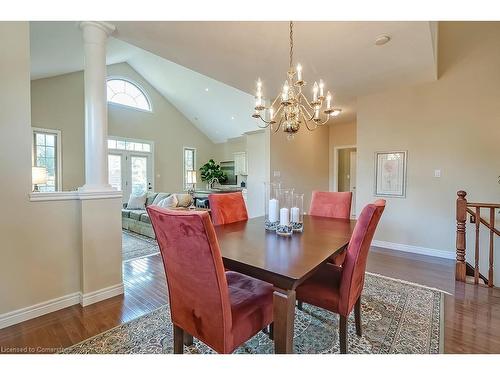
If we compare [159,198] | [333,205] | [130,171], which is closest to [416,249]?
[333,205]

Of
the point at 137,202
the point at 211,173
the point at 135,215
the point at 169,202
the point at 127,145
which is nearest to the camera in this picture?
the point at 169,202

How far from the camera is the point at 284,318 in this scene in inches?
44.8

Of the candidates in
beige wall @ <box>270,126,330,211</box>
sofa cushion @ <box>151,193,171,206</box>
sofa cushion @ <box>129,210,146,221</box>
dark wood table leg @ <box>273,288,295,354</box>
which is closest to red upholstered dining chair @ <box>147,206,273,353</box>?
dark wood table leg @ <box>273,288,295,354</box>

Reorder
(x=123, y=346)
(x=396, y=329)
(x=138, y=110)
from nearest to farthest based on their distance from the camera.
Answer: (x=123, y=346) → (x=396, y=329) → (x=138, y=110)

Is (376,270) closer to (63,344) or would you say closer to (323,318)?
(323,318)

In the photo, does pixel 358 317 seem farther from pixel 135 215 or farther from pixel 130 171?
pixel 130 171

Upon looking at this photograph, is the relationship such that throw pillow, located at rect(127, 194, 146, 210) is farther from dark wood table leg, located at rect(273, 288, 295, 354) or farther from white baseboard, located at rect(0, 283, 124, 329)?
dark wood table leg, located at rect(273, 288, 295, 354)

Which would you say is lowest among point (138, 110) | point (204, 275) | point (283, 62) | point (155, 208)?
point (204, 275)

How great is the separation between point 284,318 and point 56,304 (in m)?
2.06

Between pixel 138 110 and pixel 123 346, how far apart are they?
7408 millimetres

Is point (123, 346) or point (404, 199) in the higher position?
point (404, 199)

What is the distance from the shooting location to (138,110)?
7.68 metres
